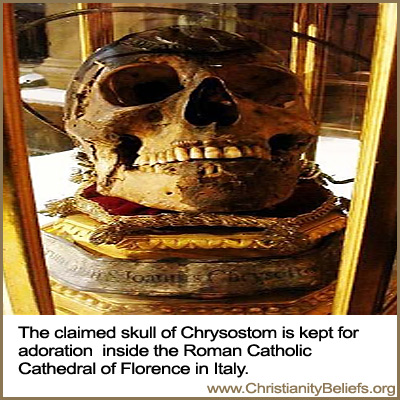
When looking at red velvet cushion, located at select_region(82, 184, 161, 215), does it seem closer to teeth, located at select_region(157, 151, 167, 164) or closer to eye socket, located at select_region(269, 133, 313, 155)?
teeth, located at select_region(157, 151, 167, 164)

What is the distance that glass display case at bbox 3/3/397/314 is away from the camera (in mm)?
641

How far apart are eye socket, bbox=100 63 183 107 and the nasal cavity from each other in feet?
0.14

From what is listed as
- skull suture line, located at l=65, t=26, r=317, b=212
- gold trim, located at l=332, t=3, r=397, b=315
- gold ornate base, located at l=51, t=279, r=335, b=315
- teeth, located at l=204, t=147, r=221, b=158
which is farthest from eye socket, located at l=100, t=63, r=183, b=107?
gold trim, located at l=332, t=3, r=397, b=315

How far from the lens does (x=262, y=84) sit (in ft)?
2.71

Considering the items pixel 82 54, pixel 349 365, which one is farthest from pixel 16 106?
pixel 82 54

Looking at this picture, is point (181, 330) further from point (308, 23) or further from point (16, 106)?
point (308, 23)

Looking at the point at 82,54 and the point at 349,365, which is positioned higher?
the point at 82,54

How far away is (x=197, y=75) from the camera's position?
0.77 meters

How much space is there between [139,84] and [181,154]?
13 cm

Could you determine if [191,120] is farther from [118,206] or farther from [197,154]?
[118,206]

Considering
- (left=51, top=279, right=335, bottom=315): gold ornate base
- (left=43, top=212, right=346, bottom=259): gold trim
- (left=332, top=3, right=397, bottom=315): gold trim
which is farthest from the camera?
(left=43, top=212, right=346, bottom=259): gold trim

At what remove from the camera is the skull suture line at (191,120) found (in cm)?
75

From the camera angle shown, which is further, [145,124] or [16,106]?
[145,124]

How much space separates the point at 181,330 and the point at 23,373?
0.14 m
